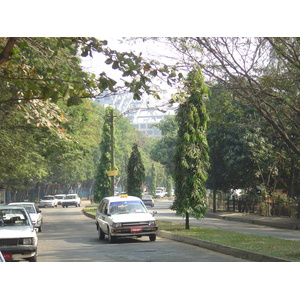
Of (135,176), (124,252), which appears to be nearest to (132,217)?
(124,252)

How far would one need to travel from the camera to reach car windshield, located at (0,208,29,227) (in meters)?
14.4

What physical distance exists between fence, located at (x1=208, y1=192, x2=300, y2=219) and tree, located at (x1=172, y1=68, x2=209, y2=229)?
35.5 ft

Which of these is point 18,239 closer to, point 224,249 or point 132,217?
point 224,249

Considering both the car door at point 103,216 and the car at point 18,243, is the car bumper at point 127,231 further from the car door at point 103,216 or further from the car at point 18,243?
the car at point 18,243

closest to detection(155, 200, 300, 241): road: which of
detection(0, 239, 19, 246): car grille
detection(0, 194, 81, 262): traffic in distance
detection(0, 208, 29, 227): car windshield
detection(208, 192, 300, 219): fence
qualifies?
detection(208, 192, 300, 219): fence

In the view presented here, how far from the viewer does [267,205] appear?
36500 millimetres

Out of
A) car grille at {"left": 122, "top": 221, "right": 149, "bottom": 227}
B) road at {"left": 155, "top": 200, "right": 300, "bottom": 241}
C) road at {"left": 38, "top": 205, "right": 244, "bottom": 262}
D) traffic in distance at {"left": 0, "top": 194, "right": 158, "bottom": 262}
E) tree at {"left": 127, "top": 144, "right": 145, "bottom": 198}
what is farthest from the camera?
tree at {"left": 127, "top": 144, "right": 145, "bottom": 198}

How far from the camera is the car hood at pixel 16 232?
520 inches

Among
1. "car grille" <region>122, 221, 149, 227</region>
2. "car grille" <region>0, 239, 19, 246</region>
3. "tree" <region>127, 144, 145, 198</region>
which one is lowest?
"car grille" <region>0, 239, 19, 246</region>

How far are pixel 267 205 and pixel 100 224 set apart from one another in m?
18.3

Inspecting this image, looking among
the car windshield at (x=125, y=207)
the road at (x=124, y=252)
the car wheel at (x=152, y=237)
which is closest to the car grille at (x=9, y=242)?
the road at (x=124, y=252)

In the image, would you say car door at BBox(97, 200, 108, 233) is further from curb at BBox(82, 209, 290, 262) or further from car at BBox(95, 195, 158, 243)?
curb at BBox(82, 209, 290, 262)

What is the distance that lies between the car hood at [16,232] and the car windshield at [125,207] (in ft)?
21.6

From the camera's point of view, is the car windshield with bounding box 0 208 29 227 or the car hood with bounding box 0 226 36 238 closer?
the car hood with bounding box 0 226 36 238
